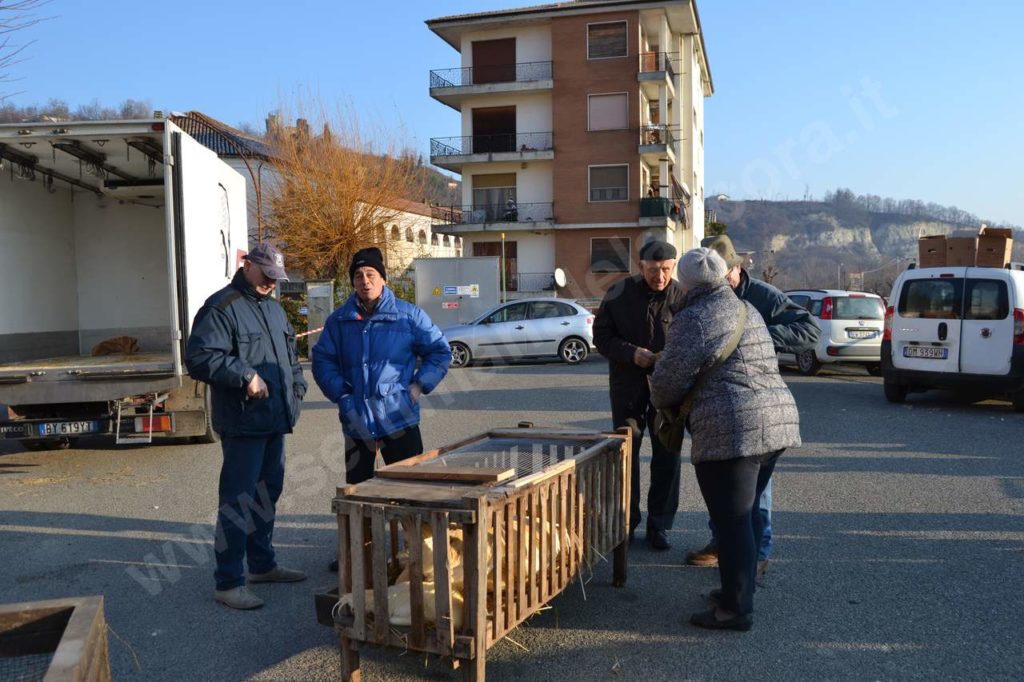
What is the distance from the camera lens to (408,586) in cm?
348

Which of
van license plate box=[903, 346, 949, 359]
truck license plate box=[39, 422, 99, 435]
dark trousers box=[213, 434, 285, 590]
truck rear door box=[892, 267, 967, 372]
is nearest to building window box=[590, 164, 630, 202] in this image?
truck rear door box=[892, 267, 967, 372]

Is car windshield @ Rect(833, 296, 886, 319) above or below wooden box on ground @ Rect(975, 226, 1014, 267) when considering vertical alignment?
below

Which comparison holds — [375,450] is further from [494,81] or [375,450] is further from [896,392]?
[494,81]

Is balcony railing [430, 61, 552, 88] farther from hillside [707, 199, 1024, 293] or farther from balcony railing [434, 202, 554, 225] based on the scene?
hillside [707, 199, 1024, 293]

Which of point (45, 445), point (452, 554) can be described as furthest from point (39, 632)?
point (45, 445)

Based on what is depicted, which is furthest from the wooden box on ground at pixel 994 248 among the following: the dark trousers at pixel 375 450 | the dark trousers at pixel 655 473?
the dark trousers at pixel 375 450

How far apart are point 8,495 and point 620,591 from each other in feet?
18.8

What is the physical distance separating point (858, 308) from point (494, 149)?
2755cm

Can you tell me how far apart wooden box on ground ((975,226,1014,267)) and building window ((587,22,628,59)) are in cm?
2811

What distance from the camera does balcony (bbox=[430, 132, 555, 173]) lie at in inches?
1538

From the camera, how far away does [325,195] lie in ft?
106

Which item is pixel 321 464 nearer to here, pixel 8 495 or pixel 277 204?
pixel 8 495

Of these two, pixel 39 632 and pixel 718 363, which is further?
pixel 718 363

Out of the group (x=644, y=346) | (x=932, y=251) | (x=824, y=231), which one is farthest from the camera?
(x=824, y=231)
